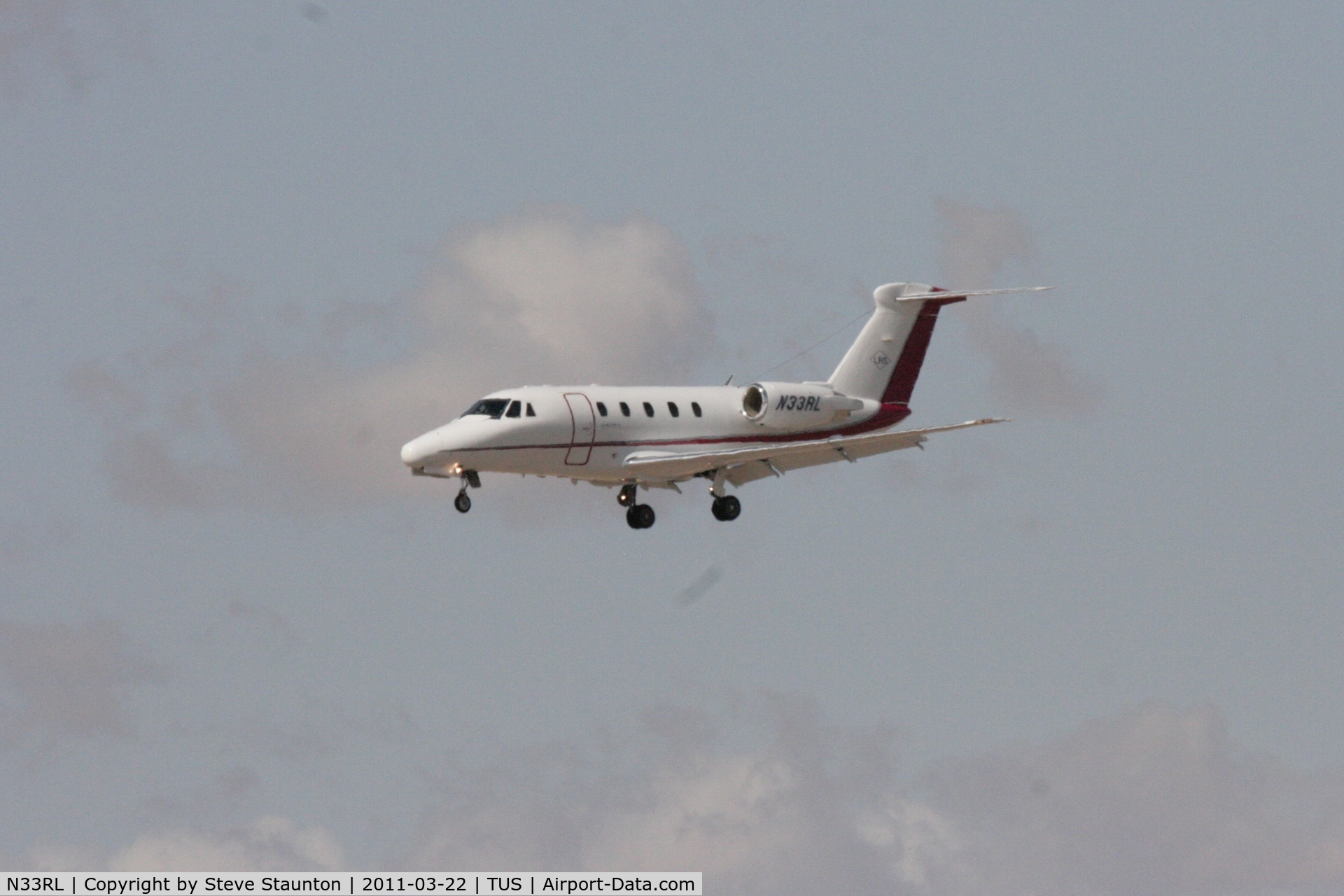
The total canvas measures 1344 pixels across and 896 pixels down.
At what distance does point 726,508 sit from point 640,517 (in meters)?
2.20

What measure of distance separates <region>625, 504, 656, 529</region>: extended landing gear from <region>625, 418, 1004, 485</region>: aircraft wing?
3.29 ft

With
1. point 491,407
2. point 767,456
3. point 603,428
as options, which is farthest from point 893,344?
point 491,407

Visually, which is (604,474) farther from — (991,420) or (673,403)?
(991,420)

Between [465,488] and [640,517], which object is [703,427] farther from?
[465,488]

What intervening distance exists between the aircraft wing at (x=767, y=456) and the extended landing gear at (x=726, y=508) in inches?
17.7

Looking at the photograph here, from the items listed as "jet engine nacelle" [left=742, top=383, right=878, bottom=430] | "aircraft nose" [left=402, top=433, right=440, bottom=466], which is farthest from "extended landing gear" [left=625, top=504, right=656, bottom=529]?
"aircraft nose" [left=402, top=433, right=440, bottom=466]

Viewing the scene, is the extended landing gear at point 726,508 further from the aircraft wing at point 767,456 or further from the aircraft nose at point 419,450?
the aircraft nose at point 419,450

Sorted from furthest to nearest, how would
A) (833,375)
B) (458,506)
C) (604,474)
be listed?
(833,375)
(604,474)
(458,506)

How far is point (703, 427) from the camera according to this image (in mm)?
54844

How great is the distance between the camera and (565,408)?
170ft

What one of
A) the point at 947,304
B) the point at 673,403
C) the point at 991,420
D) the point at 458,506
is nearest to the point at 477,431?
the point at 458,506

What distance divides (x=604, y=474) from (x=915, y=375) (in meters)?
11.0

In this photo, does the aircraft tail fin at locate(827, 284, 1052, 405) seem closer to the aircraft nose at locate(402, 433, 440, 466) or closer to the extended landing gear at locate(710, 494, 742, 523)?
the extended landing gear at locate(710, 494, 742, 523)

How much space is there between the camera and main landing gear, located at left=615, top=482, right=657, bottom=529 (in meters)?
54.6
